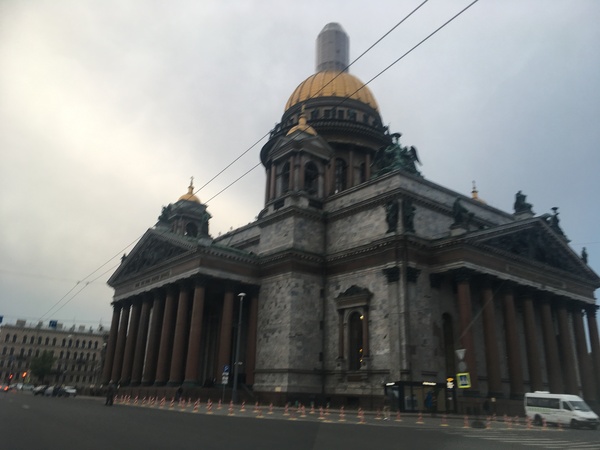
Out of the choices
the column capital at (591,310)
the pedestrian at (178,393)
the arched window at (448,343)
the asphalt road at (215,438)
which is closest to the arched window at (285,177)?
the arched window at (448,343)

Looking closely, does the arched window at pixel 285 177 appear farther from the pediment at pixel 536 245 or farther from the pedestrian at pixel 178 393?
the pedestrian at pixel 178 393

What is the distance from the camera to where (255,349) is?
144 feet

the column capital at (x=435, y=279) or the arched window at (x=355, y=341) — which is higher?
the column capital at (x=435, y=279)

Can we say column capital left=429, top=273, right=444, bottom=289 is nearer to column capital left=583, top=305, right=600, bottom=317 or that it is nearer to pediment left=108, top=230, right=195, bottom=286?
pediment left=108, top=230, right=195, bottom=286

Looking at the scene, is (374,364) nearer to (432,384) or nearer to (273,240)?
(432,384)

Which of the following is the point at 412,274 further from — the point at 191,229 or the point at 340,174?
the point at 191,229

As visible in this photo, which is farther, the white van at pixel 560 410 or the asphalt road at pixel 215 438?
the white van at pixel 560 410

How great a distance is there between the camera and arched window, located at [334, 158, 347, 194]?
58500 millimetres

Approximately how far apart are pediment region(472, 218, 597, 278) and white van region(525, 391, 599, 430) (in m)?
12.2

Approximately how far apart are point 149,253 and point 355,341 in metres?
24.2

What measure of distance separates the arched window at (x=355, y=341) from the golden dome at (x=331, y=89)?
98.3ft

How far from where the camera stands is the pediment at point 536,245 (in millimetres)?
40188

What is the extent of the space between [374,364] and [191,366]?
48.3 feet

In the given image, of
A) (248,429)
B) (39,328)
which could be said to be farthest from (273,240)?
(39,328)
